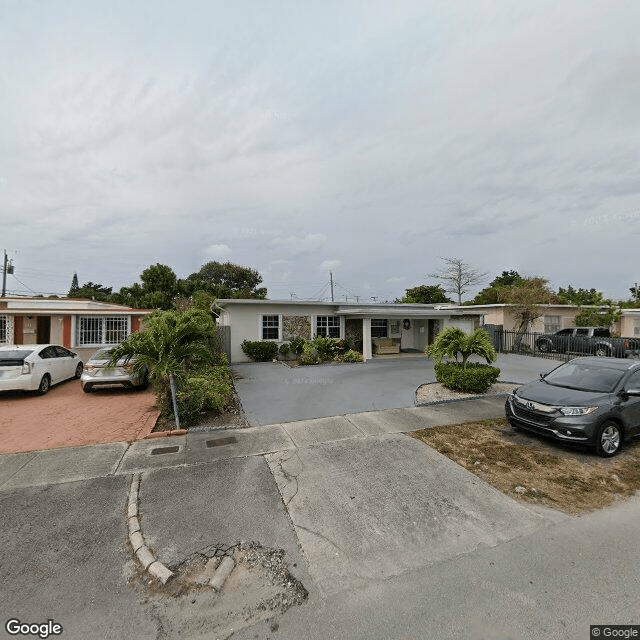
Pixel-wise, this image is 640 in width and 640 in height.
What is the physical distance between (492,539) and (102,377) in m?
10.2

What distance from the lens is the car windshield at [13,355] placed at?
9157 millimetres

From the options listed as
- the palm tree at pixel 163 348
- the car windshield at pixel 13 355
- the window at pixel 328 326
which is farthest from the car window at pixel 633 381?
the car windshield at pixel 13 355

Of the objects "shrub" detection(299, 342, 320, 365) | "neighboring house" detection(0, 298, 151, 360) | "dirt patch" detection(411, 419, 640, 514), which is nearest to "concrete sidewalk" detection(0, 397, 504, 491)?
"dirt patch" detection(411, 419, 640, 514)

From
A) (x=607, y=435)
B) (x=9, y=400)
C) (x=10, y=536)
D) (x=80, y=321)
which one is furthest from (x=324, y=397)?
(x=80, y=321)

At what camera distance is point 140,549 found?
3307mm

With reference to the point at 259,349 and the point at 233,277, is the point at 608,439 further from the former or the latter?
the point at 233,277

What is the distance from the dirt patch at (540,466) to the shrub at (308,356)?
8.77m

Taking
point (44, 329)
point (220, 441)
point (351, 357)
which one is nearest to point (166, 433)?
point (220, 441)

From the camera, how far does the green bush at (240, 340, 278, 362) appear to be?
15797 mm

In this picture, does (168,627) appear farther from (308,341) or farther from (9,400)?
(308,341)

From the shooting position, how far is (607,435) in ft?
18.4

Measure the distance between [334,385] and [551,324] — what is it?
19.3 m

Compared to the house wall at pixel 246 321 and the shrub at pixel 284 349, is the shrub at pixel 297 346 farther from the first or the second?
the house wall at pixel 246 321

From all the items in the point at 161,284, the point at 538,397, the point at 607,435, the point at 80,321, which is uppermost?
the point at 161,284
